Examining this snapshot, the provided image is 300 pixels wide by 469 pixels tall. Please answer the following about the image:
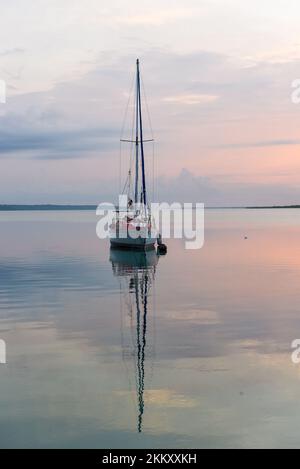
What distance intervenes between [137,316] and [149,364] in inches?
333

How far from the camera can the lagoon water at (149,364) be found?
45.6 feet

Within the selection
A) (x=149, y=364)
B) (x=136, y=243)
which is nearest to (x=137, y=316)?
(x=149, y=364)

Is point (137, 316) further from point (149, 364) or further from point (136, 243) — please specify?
point (136, 243)

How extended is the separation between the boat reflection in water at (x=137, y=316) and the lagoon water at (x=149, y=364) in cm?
6

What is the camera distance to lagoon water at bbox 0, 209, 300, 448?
13914 mm

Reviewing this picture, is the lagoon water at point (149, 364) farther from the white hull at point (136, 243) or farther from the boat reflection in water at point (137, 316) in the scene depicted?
the white hull at point (136, 243)

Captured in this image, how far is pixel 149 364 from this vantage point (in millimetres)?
19516

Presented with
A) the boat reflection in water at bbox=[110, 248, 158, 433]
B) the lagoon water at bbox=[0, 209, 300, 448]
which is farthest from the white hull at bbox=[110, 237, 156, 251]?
the lagoon water at bbox=[0, 209, 300, 448]

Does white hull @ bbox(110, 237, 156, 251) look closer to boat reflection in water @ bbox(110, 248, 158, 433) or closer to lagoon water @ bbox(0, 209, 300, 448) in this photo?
boat reflection in water @ bbox(110, 248, 158, 433)

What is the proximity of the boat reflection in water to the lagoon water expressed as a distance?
60 mm

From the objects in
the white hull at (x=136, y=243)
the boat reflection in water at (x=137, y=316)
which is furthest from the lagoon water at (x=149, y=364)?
the white hull at (x=136, y=243)
